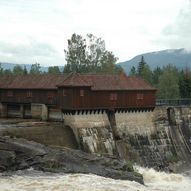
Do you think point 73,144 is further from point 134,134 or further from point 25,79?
point 25,79

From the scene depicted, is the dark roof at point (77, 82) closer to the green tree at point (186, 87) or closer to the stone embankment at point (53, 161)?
the stone embankment at point (53, 161)

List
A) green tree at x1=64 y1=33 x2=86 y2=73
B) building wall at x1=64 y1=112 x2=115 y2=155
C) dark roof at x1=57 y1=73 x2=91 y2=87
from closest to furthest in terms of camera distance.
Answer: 1. building wall at x1=64 y1=112 x2=115 y2=155
2. dark roof at x1=57 y1=73 x2=91 y2=87
3. green tree at x1=64 y1=33 x2=86 y2=73

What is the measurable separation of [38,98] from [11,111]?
5.35m

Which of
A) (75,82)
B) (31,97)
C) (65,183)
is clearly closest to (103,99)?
(75,82)

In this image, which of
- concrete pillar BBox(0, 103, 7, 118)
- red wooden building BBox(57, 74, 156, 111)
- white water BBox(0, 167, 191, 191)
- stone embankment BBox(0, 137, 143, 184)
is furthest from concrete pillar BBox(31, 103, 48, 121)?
white water BBox(0, 167, 191, 191)

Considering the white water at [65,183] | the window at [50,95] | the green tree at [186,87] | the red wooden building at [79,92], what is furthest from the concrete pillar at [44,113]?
the green tree at [186,87]

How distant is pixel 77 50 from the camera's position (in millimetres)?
86812

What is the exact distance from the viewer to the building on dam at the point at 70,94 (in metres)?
47.0

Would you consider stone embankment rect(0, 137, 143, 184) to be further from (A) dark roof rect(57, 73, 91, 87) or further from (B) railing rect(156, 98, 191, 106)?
(B) railing rect(156, 98, 191, 106)

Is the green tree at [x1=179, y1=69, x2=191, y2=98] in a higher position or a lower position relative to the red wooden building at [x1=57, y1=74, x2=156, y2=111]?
higher

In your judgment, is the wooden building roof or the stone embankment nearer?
the stone embankment

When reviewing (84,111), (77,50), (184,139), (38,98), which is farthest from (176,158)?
(77,50)

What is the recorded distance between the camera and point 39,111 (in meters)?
51.2

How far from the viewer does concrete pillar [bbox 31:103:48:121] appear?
165ft
